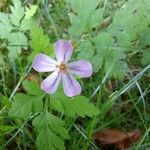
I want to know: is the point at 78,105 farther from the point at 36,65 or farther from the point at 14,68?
the point at 14,68

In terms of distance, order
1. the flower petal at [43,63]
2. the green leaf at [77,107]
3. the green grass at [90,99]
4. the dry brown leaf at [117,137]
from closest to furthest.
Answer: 1. the flower petal at [43,63]
2. the green leaf at [77,107]
3. the green grass at [90,99]
4. the dry brown leaf at [117,137]

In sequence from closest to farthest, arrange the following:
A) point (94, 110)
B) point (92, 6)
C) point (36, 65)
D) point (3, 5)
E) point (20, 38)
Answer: point (36, 65)
point (94, 110)
point (92, 6)
point (20, 38)
point (3, 5)

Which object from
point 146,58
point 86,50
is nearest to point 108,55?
point 86,50

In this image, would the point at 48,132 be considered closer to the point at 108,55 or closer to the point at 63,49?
the point at 63,49

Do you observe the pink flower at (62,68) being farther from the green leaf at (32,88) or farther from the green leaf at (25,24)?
the green leaf at (25,24)

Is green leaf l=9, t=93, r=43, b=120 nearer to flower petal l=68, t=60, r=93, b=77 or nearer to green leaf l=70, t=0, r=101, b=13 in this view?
flower petal l=68, t=60, r=93, b=77

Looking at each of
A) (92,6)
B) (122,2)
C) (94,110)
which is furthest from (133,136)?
(122,2)

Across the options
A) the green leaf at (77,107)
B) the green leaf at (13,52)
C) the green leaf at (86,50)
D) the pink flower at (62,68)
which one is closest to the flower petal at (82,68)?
the pink flower at (62,68)
